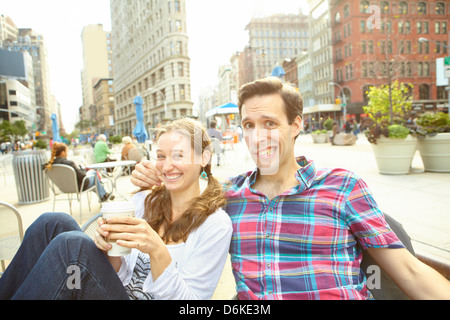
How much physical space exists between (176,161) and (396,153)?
6268 millimetres

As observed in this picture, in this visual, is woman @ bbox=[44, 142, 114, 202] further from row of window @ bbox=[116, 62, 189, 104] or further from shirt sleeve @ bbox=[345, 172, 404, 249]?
row of window @ bbox=[116, 62, 189, 104]

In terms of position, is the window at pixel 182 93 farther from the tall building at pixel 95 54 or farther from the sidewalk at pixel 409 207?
the tall building at pixel 95 54

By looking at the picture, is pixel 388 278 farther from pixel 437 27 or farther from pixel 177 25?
pixel 177 25

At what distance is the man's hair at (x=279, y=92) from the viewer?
161 centimetres

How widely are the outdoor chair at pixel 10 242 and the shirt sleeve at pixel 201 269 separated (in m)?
1.42

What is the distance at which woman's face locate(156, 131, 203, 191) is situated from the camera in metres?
1.58

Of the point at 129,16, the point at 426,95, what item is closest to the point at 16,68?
the point at 129,16

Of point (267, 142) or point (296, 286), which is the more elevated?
point (267, 142)

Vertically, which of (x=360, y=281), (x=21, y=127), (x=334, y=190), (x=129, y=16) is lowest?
(x=360, y=281)

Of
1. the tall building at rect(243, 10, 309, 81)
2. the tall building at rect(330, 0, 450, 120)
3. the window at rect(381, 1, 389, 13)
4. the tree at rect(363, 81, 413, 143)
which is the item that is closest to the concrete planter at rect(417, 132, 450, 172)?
the tree at rect(363, 81, 413, 143)
